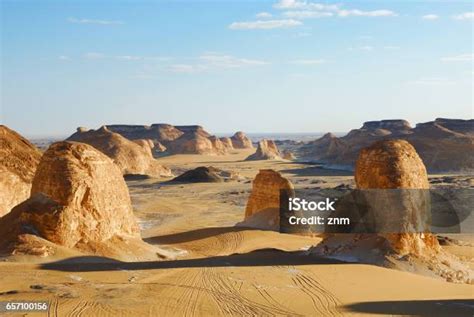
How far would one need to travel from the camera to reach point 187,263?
13.5 meters

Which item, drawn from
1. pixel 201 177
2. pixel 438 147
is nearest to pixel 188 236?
pixel 201 177

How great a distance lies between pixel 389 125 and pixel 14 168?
72.9m

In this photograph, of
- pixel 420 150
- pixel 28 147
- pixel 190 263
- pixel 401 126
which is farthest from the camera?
pixel 401 126

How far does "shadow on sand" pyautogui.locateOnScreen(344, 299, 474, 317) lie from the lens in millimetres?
9859

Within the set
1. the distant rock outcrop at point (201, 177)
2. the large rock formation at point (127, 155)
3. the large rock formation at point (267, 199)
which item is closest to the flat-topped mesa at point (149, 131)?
the large rock formation at point (127, 155)

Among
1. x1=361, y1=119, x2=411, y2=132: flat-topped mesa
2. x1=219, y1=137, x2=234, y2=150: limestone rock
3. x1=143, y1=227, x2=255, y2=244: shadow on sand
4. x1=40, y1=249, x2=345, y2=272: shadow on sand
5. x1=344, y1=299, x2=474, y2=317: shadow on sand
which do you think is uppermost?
x1=361, y1=119, x2=411, y2=132: flat-topped mesa

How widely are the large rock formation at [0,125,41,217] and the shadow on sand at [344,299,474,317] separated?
40.2 feet

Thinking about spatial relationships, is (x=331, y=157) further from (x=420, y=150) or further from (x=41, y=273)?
(x=41, y=273)

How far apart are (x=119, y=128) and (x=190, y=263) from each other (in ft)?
264

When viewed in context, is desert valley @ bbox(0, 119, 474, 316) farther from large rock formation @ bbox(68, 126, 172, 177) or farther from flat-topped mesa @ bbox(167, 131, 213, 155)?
flat-topped mesa @ bbox(167, 131, 213, 155)

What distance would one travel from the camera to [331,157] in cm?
6531

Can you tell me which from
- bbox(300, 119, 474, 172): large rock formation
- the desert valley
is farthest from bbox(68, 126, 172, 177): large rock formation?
the desert valley

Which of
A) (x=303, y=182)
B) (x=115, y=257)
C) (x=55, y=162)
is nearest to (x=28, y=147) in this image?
(x=55, y=162)

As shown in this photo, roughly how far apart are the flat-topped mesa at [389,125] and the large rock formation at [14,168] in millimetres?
67402
